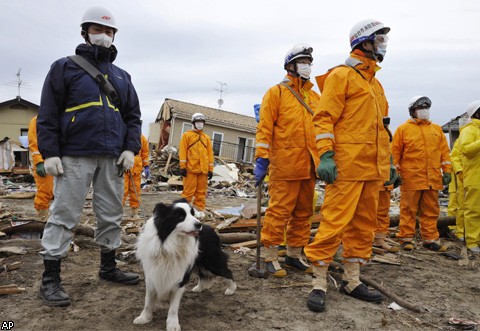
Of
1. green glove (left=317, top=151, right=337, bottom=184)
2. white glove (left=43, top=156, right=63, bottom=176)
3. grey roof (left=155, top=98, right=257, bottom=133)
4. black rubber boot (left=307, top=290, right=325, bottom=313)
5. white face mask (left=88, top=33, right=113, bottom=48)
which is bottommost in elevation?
black rubber boot (left=307, top=290, right=325, bottom=313)

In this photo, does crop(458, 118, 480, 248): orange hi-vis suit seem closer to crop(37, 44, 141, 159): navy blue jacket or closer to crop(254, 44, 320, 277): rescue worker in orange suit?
crop(254, 44, 320, 277): rescue worker in orange suit

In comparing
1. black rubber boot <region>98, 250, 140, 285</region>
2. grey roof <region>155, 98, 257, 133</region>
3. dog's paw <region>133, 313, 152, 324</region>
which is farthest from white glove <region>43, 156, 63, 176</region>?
grey roof <region>155, 98, 257, 133</region>

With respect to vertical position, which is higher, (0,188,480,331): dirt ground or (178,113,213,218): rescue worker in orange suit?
(178,113,213,218): rescue worker in orange suit

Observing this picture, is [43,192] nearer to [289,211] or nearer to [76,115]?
[76,115]

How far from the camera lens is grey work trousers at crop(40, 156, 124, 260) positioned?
3182mm

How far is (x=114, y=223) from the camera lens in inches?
142

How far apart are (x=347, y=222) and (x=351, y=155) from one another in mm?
631

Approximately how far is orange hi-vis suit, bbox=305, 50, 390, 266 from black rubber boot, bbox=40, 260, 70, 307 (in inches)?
88.8

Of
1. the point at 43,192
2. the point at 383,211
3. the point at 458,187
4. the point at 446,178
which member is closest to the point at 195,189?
the point at 43,192

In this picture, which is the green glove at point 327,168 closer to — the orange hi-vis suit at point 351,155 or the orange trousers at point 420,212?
the orange hi-vis suit at point 351,155

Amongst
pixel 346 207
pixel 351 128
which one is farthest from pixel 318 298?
pixel 351 128

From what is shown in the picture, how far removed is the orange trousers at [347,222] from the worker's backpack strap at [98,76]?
7.50ft

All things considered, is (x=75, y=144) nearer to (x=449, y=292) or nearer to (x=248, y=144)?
(x=449, y=292)

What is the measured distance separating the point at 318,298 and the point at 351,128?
1.63m
